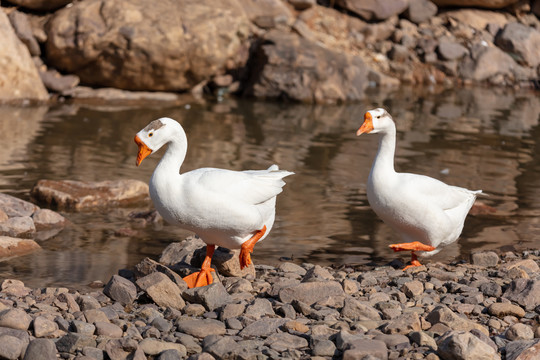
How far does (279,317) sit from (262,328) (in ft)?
1.00

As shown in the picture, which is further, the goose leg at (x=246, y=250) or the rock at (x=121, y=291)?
the goose leg at (x=246, y=250)

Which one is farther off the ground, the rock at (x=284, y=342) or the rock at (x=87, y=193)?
the rock at (x=284, y=342)

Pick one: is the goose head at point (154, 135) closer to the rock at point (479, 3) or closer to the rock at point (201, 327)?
the rock at point (201, 327)

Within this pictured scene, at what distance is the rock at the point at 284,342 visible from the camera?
16.0ft

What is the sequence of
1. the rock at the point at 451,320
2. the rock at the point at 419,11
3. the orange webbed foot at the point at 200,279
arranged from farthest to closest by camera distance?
the rock at the point at 419,11 → the orange webbed foot at the point at 200,279 → the rock at the point at 451,320

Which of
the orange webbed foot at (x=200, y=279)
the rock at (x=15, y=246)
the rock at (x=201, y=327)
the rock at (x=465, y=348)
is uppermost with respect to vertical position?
the rock at (x=465, y=348)

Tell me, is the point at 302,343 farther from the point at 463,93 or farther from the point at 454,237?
the point at 463,93

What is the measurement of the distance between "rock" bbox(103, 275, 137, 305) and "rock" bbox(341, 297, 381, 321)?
1639mm

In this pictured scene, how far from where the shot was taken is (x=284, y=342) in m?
4.93

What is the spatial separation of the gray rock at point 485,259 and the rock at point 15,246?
428cm

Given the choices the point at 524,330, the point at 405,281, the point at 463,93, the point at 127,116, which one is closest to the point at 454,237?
the point at 405,281

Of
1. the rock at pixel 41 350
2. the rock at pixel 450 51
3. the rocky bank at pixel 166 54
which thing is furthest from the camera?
the rock at pixel 450 51

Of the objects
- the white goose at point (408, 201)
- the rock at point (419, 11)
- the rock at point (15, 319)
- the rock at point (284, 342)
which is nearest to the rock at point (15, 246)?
the rock at point (15, 319)

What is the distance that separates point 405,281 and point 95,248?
3.21m
